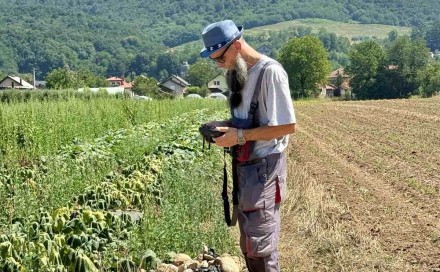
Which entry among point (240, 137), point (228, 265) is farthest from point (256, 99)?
point (228, 265)

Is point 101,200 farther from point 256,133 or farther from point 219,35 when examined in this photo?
point 219,35

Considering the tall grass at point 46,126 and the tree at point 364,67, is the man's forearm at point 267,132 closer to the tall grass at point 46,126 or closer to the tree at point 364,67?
the tall grass at point 46,126

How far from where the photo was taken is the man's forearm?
404 cm

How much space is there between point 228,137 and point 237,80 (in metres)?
0.35

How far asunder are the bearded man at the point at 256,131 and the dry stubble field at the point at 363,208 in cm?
197

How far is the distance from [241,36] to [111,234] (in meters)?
2.27

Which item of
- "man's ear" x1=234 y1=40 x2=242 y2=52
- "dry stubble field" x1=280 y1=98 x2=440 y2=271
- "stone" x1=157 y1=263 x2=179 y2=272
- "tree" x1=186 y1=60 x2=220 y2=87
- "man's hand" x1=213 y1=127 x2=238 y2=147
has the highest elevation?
"man's ear" x1=234 y1=40 x2=242 y2=52

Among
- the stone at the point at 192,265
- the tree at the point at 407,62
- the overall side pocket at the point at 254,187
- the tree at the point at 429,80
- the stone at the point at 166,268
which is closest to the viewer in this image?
the overall side pocket at the point at 254,187

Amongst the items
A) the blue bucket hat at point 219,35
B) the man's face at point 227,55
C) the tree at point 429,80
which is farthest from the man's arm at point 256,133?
the tree at point 429,80

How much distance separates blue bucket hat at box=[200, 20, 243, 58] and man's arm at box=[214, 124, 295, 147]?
0.49 meters

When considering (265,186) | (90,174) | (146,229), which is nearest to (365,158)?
(90,174)

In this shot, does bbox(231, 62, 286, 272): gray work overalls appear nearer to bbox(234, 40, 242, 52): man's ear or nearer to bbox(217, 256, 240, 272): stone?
A: bbox(234, 40, 242, 52): man's ear

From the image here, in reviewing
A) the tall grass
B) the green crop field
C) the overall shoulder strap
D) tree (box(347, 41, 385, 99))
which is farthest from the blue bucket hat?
tree (box(347, 41, 385, 99))

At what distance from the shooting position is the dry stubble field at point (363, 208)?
639 centimetres
